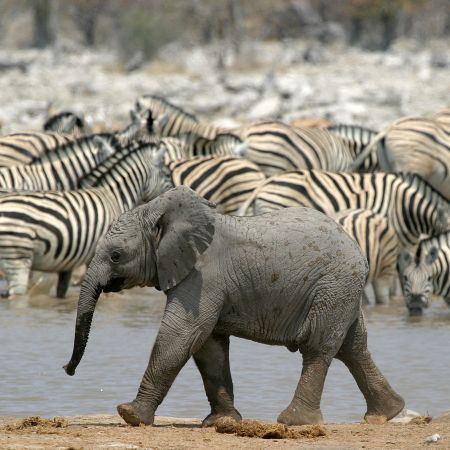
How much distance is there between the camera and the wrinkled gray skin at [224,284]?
6445 mm

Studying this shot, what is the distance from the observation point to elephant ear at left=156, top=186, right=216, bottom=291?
6430 millimetres

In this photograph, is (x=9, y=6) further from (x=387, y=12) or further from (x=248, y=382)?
(x=248, y=382)

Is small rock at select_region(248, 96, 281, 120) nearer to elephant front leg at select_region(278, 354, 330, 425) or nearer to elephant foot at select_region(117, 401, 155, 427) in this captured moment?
elephant front leg at select_region(278, 354, 330, 425)

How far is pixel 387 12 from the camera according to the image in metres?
47.4

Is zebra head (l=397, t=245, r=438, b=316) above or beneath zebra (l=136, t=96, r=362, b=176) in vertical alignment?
beneath

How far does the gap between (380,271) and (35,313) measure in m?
3.38

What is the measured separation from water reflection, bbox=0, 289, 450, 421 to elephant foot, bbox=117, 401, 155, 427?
4.15 feet

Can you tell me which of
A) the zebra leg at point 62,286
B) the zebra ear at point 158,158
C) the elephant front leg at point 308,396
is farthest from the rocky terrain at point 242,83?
the elephant front leg at point 308,396

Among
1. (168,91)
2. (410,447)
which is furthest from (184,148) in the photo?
(168,91)

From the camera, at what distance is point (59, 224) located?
12.8 metres

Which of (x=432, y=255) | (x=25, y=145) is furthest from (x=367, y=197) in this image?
(x=25, y=145)

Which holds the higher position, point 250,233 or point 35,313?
point 250,233

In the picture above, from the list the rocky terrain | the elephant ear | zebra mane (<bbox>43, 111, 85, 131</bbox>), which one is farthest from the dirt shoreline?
the rocky terrain

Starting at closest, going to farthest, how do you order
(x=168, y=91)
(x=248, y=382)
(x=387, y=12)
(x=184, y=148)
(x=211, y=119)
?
(x=248, y=382)
(x=184, y=148)
(x=211, y=119)
(x=168, y=91)
(x=387, y=12)
